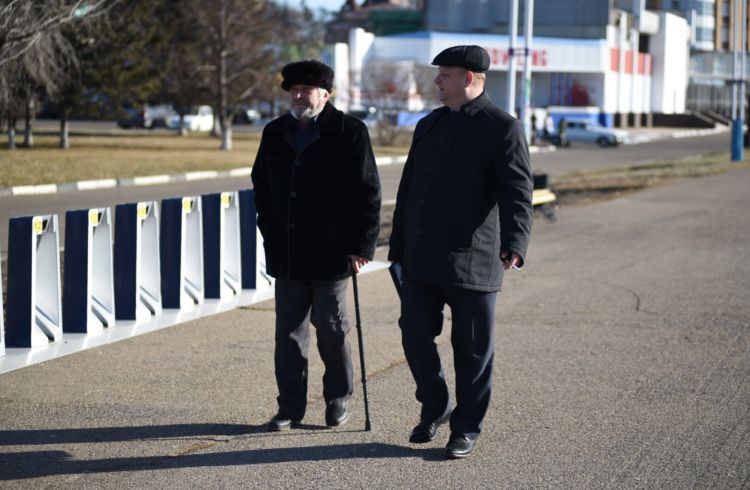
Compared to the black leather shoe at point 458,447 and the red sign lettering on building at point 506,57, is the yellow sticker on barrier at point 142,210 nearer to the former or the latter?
the black leather shoe at point 458,447

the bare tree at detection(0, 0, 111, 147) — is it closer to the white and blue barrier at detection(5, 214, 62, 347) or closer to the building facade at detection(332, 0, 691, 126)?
the white and blue barrier at detection(5, 214, 62, 347)

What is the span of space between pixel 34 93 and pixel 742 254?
28.2 metres

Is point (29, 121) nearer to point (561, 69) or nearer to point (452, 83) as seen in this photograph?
point (452, 83)

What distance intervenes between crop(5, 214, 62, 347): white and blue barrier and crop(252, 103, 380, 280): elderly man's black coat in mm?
2549

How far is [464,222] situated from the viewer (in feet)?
18.3

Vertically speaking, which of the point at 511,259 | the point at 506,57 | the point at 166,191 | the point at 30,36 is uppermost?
the point at 506,57

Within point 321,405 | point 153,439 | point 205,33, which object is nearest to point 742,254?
point 321,405

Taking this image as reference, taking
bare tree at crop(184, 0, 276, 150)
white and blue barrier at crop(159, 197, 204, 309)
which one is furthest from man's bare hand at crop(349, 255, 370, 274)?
bare tree at crop(184, 0, 276, 150)

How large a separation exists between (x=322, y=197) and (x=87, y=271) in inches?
122

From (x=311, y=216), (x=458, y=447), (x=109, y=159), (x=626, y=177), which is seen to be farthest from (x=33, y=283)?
(x=109, y=159)

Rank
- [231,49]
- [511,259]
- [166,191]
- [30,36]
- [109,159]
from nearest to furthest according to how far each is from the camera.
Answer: [511,259] < [30,36] < [166,191] < [109,159] < [231,49]

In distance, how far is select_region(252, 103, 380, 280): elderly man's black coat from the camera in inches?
235

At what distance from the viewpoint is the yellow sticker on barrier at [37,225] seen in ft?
25.6

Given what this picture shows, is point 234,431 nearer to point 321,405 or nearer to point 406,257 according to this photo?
point 321,405
